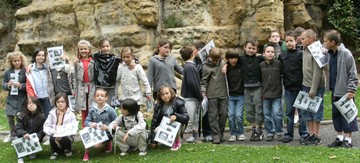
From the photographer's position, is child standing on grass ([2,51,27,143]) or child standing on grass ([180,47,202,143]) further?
child standing on grass ([2,51,27,143])

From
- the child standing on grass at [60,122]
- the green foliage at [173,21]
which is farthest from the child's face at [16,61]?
the green foliage at [173,21]

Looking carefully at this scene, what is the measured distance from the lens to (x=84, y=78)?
8828mm

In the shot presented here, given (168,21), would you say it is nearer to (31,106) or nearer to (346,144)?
(31,106)

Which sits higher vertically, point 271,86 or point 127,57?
point 127,57

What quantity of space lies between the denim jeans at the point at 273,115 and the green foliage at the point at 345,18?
452 inches

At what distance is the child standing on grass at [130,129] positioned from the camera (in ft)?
25.7

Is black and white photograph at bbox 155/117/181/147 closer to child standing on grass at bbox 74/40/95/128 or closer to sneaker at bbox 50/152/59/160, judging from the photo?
child standing on grass at bbox 74/40/95/128

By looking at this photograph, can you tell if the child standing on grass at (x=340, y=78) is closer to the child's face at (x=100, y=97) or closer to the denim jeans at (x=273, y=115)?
the denim jeans at (x=273, y=115)

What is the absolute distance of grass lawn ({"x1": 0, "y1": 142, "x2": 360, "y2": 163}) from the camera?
712cm

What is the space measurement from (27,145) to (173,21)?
7513 millimetres

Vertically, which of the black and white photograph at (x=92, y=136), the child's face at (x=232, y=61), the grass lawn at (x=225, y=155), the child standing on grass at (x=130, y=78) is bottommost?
the grass lawn at (x=225, y=155)

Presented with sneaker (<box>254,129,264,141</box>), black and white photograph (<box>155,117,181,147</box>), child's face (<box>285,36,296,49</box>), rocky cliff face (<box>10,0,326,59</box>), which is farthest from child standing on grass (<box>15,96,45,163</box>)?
rocky cliff face (<box>10,0,326,59</box>)

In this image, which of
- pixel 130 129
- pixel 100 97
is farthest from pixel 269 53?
pixel 100 97

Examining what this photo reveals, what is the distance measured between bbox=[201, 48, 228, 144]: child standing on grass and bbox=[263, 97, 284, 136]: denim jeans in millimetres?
785
